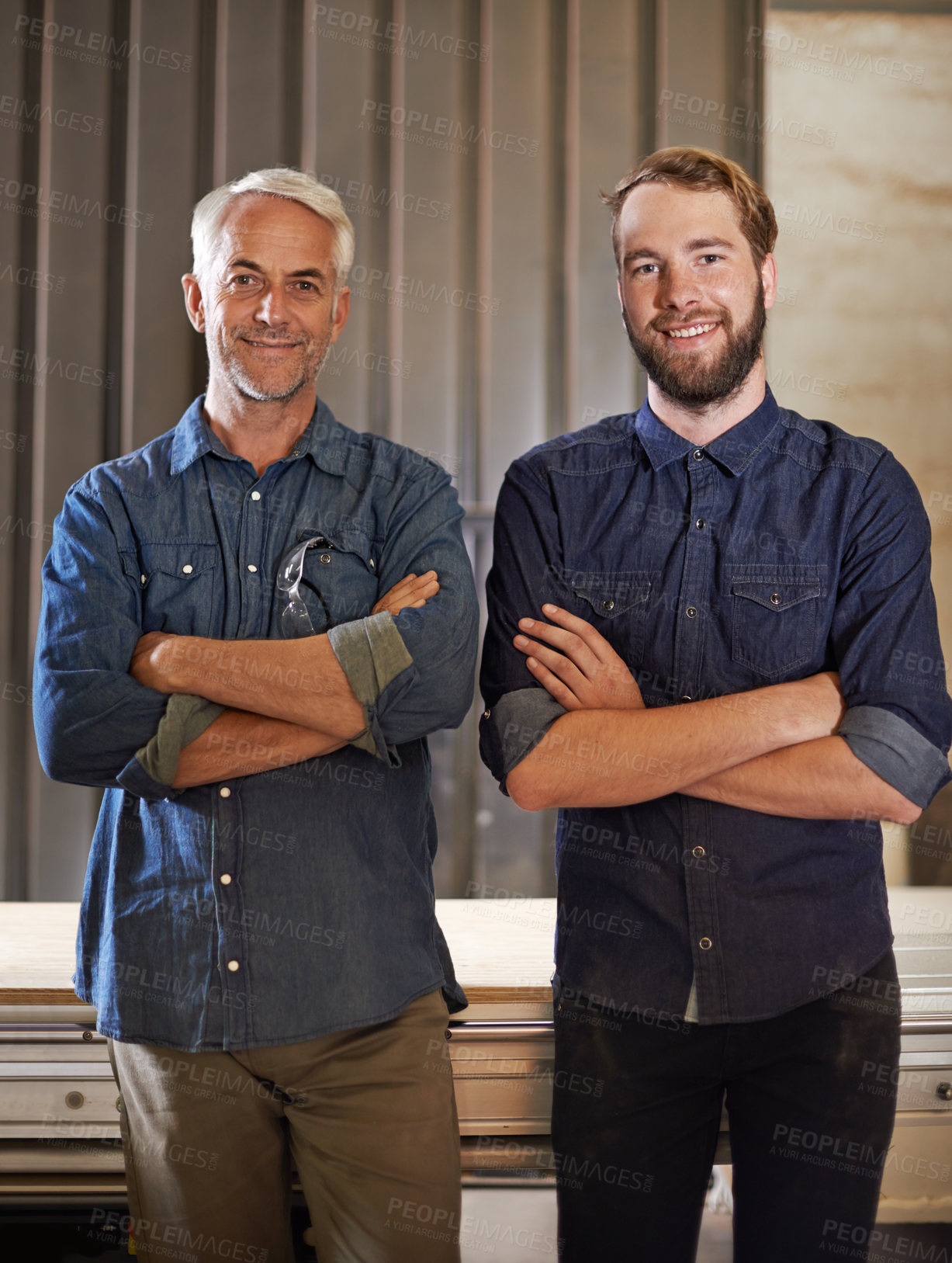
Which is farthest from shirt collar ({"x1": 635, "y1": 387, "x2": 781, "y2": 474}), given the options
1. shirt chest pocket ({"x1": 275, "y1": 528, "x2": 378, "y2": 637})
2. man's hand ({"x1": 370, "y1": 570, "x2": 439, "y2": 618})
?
shirt chest pocket ({"x1": 275, "y1": 528, "x2": 378, "y2": 637})

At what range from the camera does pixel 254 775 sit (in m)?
1.84

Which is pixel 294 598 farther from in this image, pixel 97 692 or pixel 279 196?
pixel 279 196

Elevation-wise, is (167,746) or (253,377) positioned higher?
(253,377)

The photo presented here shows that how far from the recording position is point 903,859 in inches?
132

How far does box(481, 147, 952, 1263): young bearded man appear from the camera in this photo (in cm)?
170

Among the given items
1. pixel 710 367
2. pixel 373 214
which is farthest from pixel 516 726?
pixel 373 214

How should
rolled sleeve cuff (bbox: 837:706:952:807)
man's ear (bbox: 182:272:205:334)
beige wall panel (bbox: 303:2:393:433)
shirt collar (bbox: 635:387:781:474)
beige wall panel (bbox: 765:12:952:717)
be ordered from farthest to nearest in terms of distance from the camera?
1. beige wall panel (bbox: 765:12:952:717)
2. beige wall panel (bbox: 303:2:393:433)
3. man's ear (bbox: 182:272:205:334)
4. shirt collar (bbox: 635:387:781:474)
5. rolled sleeve cuff (bbox: 837:706:952:807)

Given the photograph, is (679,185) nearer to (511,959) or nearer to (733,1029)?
(733,1029)

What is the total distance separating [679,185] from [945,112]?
1999mm

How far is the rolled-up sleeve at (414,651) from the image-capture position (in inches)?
69.4

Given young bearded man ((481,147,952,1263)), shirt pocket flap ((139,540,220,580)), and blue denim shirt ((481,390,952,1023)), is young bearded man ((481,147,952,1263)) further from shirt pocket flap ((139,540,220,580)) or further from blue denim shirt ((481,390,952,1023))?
shirt pocket flap ((139,540,220,580))

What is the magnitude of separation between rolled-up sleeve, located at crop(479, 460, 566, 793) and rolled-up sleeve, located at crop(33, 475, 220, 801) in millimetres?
491

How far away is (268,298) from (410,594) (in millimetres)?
618

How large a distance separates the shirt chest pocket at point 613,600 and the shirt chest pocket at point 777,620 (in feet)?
0.53
